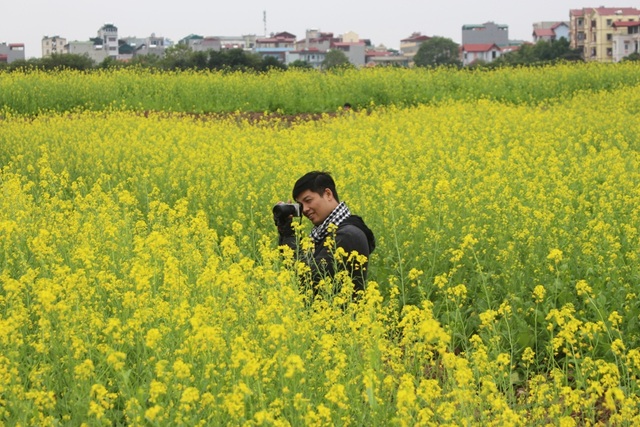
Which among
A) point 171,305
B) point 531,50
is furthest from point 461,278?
point 531,50

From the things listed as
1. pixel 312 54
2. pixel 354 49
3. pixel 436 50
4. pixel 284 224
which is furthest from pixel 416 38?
pixel 284 224

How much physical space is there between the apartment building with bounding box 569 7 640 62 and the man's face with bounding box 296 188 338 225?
10199 centimetres

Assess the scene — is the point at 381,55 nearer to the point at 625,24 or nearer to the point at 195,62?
the point at 625,24

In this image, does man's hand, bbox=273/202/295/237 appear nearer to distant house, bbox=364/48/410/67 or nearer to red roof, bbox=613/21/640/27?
red roof, bbox=613/21/640/27

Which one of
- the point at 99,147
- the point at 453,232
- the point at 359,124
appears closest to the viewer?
the point at 453,232

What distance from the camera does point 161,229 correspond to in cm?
759

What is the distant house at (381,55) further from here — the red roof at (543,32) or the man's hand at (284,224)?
the man's hand at (284,224)

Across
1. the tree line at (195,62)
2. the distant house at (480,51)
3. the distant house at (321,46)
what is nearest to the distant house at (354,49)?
the distant house at (321,46)

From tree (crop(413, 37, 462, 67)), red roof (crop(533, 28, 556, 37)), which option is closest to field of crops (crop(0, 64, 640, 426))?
tree (crop(413, 37, 462, 67))

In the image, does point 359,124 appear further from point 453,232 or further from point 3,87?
point 3,87

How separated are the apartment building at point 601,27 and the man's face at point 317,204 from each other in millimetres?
101991

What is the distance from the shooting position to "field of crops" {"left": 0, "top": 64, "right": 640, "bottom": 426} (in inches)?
164

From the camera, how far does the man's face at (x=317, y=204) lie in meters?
6.45

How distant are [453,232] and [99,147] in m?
7.29
